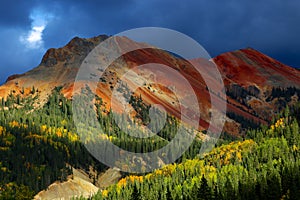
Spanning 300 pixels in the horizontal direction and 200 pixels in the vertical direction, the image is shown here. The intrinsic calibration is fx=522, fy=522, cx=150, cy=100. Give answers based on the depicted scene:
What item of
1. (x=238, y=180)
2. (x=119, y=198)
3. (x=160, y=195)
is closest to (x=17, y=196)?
(x=119, y=198)

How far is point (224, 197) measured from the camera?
165875 millimetres

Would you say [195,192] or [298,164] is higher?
[298,164]

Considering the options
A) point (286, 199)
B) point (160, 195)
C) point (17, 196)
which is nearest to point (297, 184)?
point (286, 199)

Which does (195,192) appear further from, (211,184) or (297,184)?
(297,184)

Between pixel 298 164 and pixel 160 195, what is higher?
pixel 298 164

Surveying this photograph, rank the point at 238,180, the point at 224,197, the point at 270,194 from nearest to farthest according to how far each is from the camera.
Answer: the point at 270,194
the point at 224,197
the point at 238,180

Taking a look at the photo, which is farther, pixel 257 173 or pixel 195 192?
pixel 257 173

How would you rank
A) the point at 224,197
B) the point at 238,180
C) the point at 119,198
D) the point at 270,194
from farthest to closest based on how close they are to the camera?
1. the point at 119,198
2. the point at 238,180
3. the point at 224,197
4. the point at 270,194

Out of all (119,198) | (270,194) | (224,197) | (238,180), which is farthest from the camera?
(119,198)

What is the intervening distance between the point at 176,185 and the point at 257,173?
30.9 m

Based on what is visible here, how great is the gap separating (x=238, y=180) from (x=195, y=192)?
19.7 meters

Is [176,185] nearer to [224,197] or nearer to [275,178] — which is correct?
[224,197]

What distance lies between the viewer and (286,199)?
503ft

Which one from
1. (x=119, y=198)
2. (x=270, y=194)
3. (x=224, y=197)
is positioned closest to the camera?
(x=270, y=194)
